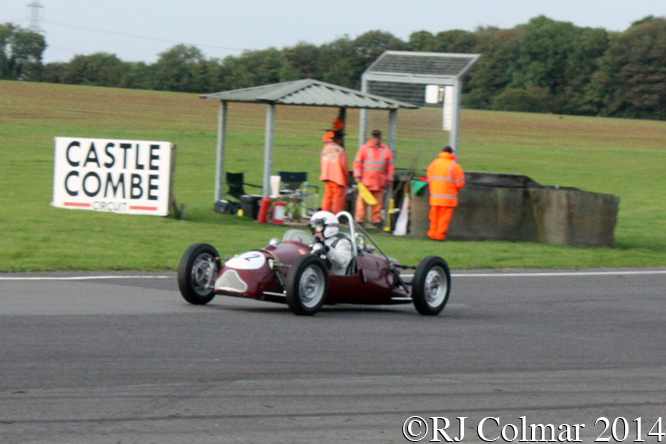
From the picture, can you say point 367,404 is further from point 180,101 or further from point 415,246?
point 180,101

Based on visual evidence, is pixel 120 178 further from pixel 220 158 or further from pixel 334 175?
pixel 334 175

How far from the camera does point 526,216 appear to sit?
19.1m

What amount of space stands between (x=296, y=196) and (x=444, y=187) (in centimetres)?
354

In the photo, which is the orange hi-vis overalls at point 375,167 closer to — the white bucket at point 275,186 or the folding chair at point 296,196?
the folding chair at point 296,196

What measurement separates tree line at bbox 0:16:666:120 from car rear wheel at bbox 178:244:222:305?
69.2 m

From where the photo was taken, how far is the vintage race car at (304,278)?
9.61 m

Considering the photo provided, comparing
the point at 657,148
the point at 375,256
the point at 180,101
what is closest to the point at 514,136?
the point at 657,148

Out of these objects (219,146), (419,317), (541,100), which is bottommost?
(419,317)

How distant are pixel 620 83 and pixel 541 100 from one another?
900cm

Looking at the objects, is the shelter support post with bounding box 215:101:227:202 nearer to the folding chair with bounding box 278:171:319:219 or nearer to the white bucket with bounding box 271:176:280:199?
the folding chair with bounding box 278:171:319:219

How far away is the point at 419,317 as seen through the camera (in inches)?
417

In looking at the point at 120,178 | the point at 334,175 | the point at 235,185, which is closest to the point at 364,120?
the point at 334,175

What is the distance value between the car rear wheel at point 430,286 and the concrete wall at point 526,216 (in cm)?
797

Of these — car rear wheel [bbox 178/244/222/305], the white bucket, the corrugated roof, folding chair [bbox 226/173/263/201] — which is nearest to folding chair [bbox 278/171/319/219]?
the white bucket
